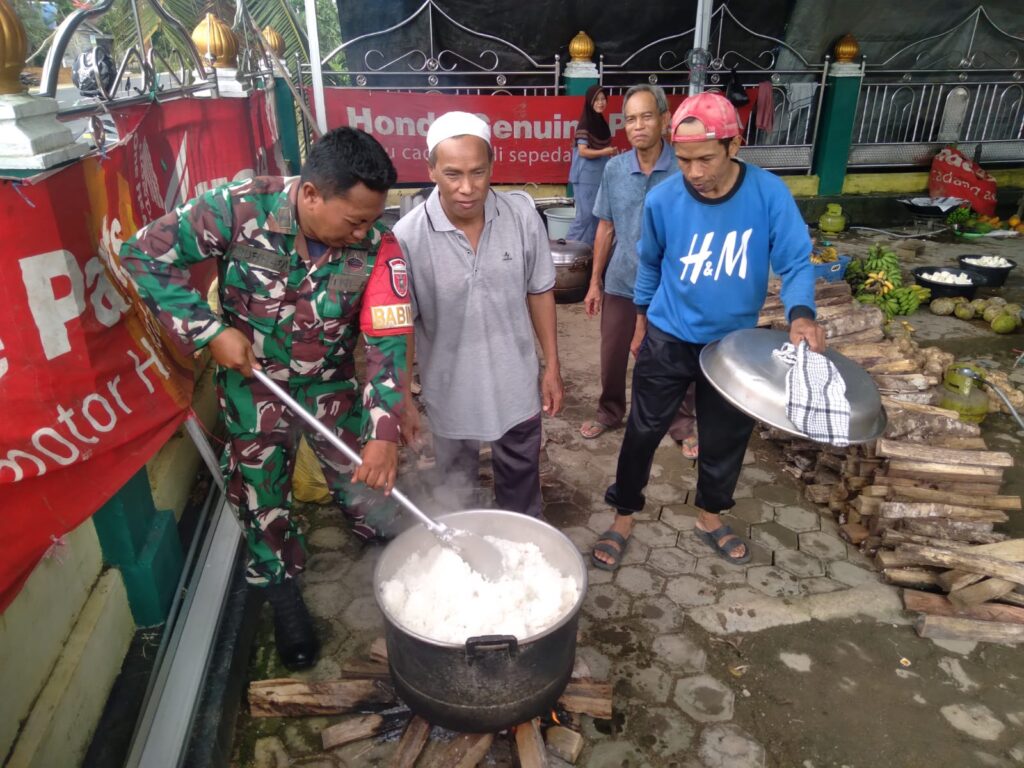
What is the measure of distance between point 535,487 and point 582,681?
968mm

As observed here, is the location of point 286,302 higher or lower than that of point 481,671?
higher

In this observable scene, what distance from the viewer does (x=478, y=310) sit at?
10.00ft

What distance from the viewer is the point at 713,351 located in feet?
10.0

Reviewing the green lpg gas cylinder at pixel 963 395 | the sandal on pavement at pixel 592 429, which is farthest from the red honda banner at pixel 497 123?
the green lpg gas cylinder at pixel 963 395

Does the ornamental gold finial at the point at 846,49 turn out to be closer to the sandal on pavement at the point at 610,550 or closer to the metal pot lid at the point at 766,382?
the metal pot lid at the point at 766,382

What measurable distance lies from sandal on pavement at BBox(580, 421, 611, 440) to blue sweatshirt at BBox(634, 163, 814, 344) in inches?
72.3

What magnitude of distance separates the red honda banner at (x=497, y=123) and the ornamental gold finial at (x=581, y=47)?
98cm

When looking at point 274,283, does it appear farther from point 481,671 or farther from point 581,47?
point 581,47

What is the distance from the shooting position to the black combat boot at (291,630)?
3.27 m

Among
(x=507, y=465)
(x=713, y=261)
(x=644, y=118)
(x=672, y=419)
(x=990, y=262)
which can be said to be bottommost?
(x=990, y=262)

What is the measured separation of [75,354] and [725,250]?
8.85 ft

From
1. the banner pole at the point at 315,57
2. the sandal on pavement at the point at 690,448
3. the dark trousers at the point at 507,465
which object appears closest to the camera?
the dark trousers at the point at 507,465

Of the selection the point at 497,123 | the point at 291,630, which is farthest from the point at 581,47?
the point at 291,630

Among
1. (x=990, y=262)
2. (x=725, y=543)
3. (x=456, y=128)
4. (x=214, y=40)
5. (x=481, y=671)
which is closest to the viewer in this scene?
(x=481, y=671)
